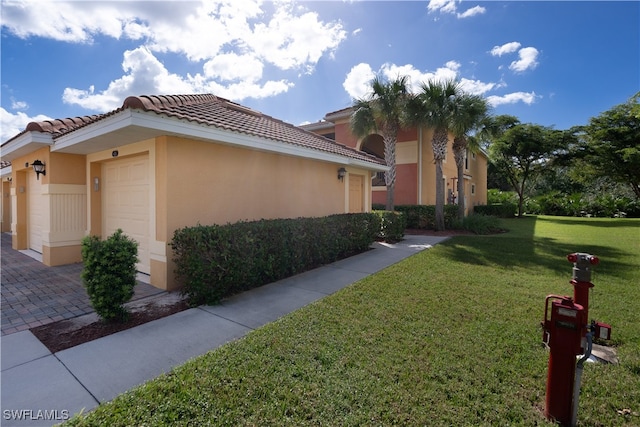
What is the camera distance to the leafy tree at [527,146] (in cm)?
2517

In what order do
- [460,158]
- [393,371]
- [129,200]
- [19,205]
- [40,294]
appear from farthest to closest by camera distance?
1. [460,158]
2. [19,205]
3. [129,200]
4. [40,294]
5. [393,371]

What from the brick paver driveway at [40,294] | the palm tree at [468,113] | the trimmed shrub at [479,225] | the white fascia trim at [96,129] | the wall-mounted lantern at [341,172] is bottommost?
the brick paver driveway at [40,294]

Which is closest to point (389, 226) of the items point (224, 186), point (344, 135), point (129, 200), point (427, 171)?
point (224, 186)

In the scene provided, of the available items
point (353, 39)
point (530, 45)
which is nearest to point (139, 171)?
point (353, 39)

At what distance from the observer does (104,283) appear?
4.12 metres

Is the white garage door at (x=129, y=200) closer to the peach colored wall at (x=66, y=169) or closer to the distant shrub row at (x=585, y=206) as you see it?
the peach colored wall at (x=66, y=169)

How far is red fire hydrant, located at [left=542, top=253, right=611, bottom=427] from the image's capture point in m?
2.37

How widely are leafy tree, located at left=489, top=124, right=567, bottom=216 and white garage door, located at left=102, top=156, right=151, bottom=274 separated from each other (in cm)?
2584

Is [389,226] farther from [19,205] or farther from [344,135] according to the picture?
[19,205]

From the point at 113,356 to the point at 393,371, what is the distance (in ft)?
10.8

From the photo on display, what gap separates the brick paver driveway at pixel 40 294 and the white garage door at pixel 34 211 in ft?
4.69

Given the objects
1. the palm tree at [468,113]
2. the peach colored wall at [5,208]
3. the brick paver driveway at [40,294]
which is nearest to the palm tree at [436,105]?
the palm tree at [468,113]

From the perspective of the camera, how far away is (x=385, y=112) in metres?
15.0

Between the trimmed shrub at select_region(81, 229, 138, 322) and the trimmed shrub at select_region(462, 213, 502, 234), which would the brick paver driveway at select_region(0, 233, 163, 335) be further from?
the trimmed shrub at select_region(462, 213, 502, 234)
